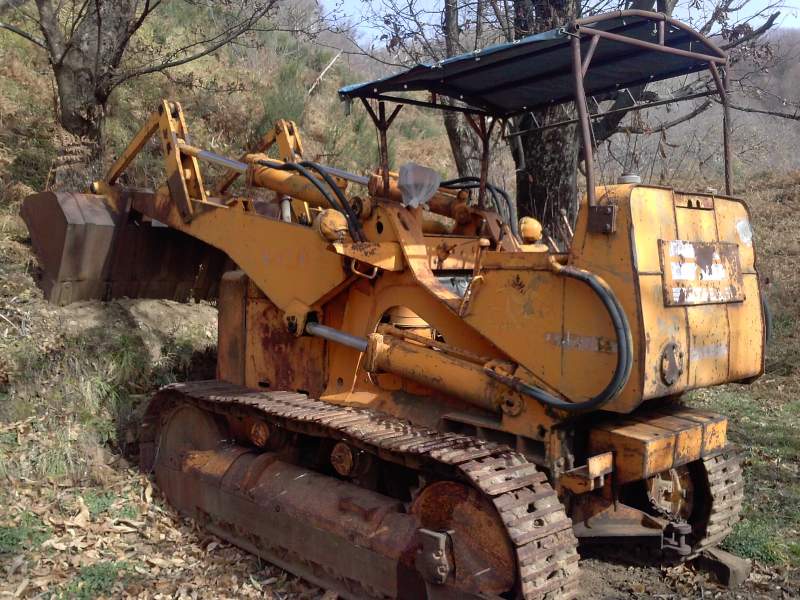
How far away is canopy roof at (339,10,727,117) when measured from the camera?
416cm

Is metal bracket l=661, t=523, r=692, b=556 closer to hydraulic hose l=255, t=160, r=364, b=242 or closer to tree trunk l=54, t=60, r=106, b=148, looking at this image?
hydraulic hose l=255, t=160, r=364, b=242

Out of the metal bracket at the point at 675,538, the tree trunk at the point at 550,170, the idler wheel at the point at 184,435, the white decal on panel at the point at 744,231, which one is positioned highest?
the tree trunk at the point at 550,170

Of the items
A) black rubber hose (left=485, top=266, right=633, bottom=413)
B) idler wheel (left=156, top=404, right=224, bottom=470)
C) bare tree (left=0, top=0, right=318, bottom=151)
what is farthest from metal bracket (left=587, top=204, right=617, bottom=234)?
bare tree (left=0, top=0, right=318, bottom=151)

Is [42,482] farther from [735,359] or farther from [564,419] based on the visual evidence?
[735,359]

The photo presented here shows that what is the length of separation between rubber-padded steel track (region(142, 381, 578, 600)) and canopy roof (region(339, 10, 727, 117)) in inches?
74.6

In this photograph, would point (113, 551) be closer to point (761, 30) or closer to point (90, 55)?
point (90, 55)

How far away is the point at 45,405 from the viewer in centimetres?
641

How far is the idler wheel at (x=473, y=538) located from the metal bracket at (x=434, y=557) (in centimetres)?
5

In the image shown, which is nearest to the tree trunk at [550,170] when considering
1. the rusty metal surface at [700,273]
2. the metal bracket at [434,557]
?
the rusty metal surface at [700,273]

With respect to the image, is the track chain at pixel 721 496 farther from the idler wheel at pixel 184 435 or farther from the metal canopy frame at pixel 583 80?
the idler wheel at pixel 184 435

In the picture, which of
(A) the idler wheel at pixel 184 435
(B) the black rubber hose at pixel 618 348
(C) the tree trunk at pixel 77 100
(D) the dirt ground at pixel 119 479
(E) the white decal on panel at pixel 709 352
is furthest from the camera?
(C) the tree trunk at pixel 77 100

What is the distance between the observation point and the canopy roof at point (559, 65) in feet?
13.7

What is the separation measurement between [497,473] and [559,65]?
2.59 meters

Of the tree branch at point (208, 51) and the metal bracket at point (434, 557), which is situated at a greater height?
the tree branch at point (208, 51)
